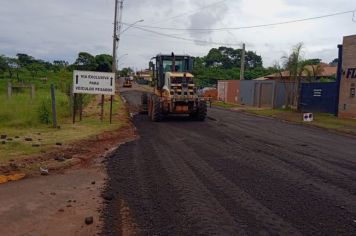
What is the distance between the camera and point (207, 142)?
16.4m

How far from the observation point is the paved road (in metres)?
6.86

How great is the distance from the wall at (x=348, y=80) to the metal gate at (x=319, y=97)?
32.1 inches

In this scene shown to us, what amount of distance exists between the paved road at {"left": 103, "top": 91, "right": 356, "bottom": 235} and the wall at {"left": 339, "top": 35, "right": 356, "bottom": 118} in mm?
16671

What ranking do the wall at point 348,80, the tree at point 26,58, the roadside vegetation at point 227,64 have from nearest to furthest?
the wall at point 348,80 → the tree at point 26,58 → the roadside vegetation at point 227,64

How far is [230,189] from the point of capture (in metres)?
9.08

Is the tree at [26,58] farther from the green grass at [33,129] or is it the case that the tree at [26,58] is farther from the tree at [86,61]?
the green grass at [33,129]

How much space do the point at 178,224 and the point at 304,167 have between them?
233 inches

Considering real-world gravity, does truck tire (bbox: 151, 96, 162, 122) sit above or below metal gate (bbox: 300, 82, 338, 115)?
below

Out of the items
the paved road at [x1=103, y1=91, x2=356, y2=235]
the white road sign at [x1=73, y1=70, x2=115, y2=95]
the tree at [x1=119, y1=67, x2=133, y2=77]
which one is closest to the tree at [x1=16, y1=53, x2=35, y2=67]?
the tree at [x1=119, y1=67, x2=133, y2=77]

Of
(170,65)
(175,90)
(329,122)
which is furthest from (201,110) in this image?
(329,122)

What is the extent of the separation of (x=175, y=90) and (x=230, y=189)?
1599 centimetres

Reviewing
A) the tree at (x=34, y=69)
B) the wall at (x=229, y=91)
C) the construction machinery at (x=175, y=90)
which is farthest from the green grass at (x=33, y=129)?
the tree at (x=34, y=69)

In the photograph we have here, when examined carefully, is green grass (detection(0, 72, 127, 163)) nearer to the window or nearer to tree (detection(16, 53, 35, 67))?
the window

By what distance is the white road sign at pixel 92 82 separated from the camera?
67.6 ft
